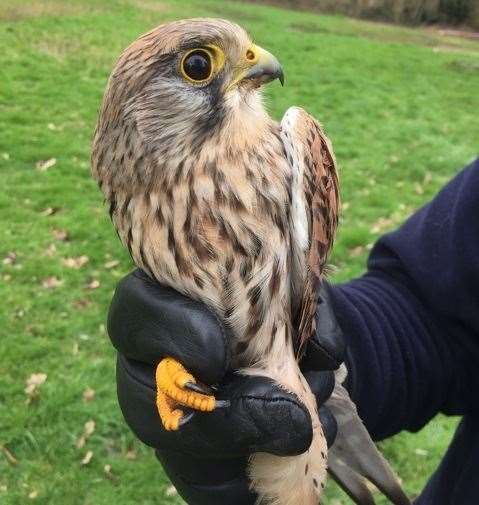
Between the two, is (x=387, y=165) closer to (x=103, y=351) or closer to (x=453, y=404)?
(x=103, y=351)

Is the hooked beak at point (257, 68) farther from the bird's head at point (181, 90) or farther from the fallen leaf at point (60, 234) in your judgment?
the fallen leaf at point (60, 234)

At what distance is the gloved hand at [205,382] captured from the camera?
7.27 feet

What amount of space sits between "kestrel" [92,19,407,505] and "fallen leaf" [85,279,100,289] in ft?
13.1

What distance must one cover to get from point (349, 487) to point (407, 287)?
85 centimetres

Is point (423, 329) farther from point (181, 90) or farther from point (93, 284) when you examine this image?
point (93, 284)

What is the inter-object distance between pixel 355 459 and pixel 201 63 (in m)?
1.59

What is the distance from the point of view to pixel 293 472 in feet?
8.38

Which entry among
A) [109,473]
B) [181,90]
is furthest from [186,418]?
[109,473]

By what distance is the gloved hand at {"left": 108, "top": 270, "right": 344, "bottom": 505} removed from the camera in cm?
222

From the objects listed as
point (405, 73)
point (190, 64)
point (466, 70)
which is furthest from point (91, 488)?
point (466, 70)

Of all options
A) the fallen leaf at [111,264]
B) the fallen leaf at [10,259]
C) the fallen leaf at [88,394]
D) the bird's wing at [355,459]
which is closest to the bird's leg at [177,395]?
the bird's wing at [355,459]

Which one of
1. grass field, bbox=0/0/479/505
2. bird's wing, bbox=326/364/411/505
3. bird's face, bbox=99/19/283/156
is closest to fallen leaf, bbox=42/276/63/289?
grass field, bbox=0/0/479/505

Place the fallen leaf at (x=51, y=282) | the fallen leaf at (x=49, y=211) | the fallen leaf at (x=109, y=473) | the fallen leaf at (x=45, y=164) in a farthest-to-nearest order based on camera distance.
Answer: the fallen leaf at (x=45, y=164), the fallen leaf at (x=49, y=211), the fallen leaf at (x=51, y=282), the fallen leaf at (x=109, y=473)

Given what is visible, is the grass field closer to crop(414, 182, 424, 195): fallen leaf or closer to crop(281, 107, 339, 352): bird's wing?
crop(414, 182, 424, 195): fallen leaf
